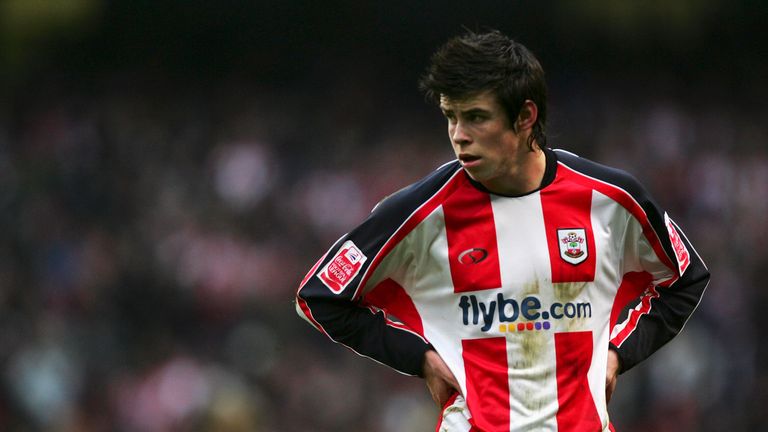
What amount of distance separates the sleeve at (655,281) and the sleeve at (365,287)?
0.64 m

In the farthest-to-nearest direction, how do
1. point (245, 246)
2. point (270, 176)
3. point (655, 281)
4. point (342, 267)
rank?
point (270, 176) < point (245, 246) < point (655, 281) < point (342, 267)

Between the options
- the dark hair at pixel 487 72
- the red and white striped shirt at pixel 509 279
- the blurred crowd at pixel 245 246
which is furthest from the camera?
the blurred crowd at pixel 245 246

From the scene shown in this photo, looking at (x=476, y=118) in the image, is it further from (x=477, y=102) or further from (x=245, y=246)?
(x=245, y=246)

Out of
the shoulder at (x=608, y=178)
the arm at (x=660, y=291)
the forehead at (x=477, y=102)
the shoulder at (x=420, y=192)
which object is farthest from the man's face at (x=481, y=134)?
the arm at (x=660, y=291)

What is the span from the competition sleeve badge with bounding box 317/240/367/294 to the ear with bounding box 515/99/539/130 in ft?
2.13

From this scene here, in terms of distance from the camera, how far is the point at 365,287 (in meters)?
4.00

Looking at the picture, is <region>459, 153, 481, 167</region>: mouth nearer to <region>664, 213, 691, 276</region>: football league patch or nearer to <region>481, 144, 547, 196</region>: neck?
<region>481, 144, 547, 196</region>: neck

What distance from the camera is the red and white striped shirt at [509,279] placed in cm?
385

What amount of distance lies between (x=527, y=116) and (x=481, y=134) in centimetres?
19

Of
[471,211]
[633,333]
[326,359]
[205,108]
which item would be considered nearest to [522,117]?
[471,211]

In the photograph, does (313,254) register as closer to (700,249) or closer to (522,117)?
(700,249)

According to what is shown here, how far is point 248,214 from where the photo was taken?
10.9 meters

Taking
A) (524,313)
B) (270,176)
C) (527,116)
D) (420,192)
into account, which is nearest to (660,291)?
(524,313)

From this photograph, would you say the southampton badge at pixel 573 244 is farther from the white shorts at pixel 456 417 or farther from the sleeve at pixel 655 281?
the white shorts at pixel 456 417
